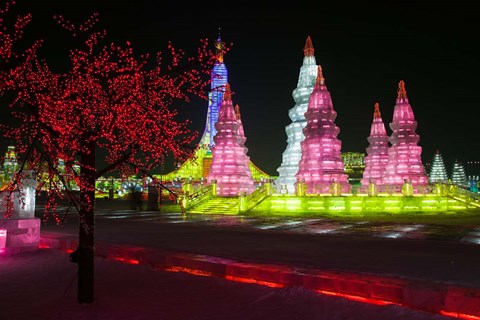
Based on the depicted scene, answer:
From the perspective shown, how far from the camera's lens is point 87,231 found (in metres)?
6.95

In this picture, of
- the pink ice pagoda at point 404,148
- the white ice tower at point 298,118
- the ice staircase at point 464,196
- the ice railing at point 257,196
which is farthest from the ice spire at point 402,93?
the ice railing at point 257,196

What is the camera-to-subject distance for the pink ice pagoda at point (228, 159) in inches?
1463

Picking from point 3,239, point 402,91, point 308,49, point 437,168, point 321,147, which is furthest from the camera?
point 437,168

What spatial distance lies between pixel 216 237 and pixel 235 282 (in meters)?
6.84

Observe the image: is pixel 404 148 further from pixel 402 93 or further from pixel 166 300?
pixel 166 300

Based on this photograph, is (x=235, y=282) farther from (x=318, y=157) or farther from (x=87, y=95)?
(x=318, y=157)

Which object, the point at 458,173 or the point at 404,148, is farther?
the point at 458,173

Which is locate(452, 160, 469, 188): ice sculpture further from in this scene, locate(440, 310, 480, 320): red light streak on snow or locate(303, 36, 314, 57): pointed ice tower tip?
locate(440, 310, 480, 320): red light streak on snow

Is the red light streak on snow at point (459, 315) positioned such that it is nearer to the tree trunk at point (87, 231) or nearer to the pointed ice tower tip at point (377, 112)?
the tree trunk at point (87, 231)

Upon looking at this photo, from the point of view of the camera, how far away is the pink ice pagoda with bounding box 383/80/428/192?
37.2 meters

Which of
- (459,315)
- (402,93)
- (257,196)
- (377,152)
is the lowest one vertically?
(459,315)

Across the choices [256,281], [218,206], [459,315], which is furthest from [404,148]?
[459,315]

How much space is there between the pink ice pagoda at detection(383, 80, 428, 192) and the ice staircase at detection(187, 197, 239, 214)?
1476cm

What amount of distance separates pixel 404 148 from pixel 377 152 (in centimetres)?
766
